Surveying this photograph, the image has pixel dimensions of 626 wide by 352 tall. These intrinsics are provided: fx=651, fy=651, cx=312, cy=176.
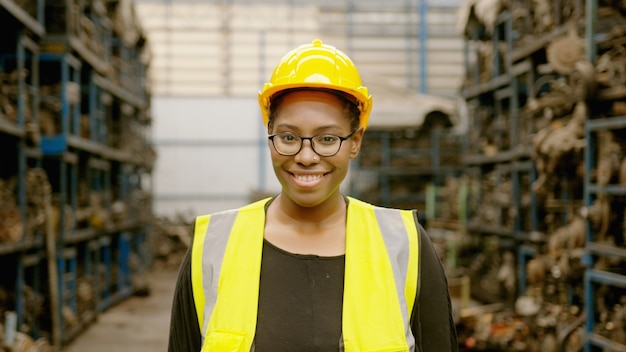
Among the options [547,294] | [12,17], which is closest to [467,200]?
[547,294]

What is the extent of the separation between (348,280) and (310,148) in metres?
0.37

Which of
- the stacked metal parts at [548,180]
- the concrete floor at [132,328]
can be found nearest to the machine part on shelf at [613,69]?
the stacked metal parts at [548,180]

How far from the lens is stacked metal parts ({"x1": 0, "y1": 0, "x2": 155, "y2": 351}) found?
21.0 ft

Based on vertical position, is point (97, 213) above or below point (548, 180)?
below

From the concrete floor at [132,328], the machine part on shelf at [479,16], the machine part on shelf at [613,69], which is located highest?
the machine part on shelf at [479,16]

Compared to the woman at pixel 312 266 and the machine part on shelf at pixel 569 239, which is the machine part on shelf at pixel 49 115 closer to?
the machine part on shelf at pixel 569 239

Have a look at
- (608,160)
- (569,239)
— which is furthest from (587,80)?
(569,239)

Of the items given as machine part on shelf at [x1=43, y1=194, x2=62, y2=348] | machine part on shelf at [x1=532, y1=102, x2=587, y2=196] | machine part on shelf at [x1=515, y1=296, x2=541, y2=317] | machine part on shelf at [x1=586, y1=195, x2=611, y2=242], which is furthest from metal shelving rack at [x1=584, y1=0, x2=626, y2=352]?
machine part on shelf at [x1=43, y1=194, x2=62, y2=348]

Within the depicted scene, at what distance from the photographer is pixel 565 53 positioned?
22.1ft

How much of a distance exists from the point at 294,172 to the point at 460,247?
418 inches

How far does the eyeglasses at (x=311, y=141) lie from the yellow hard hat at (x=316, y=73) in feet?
0.43

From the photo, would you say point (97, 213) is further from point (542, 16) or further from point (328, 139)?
point (328, 139)

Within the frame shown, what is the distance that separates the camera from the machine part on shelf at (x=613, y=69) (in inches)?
213

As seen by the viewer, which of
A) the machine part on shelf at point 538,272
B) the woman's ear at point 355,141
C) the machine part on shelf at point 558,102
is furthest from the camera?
the machine part on shelf at point 538,272
